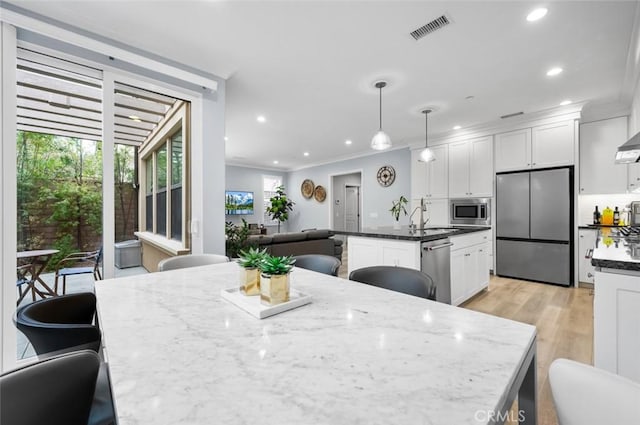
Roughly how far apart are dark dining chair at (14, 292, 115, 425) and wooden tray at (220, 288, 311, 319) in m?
0.42

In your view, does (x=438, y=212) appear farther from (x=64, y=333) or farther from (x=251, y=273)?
(x=64, y=333)

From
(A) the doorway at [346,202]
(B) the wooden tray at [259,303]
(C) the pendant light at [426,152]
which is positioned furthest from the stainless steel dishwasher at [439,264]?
(A) the doorway at [346,202]

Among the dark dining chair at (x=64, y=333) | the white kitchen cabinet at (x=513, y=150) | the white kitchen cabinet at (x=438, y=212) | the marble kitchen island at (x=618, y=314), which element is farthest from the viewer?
the white kitchen cabinet at (x=438, y=212)

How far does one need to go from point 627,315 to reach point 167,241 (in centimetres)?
366

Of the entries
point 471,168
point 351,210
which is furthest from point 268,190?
point 471,168

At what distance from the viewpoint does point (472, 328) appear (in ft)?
2.69

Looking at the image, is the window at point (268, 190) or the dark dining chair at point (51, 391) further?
the window at point (268, 190)

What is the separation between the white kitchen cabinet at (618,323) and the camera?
4.38 ft

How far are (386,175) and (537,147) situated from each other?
2805 mm

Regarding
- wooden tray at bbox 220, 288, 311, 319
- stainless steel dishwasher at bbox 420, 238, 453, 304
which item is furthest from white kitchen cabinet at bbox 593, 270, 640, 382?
wooden tray at bbox 220, 288, 311, 319

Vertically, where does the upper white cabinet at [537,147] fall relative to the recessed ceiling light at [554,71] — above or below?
below

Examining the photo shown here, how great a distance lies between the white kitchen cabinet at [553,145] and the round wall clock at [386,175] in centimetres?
258

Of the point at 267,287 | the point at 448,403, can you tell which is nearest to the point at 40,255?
the point at 267,287

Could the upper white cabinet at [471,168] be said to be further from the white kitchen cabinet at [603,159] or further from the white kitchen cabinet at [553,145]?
the white kitchen cabinet at [603,159]
